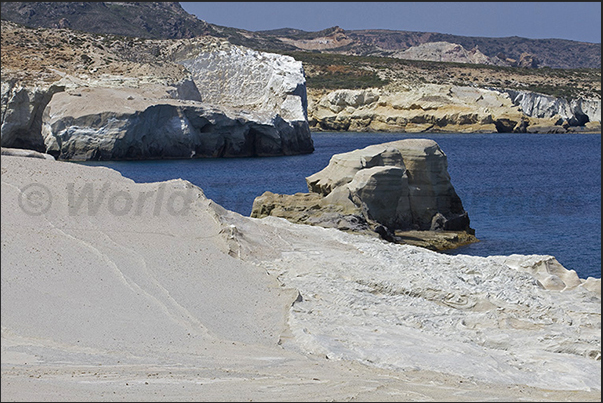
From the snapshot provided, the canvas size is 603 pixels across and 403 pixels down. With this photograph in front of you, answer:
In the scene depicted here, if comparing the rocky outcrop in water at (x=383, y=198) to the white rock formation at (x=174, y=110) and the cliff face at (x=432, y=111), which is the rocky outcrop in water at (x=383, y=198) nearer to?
the white rock formation at (x=174, y=110)

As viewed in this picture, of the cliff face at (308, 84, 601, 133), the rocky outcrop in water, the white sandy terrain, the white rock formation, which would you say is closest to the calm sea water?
the white rock formation

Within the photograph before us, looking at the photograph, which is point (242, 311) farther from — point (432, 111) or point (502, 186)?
point (432, 111)

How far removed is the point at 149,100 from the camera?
4006cm

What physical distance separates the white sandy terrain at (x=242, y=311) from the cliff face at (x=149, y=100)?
86.1 ft

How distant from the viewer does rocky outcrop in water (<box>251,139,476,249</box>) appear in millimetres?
18422

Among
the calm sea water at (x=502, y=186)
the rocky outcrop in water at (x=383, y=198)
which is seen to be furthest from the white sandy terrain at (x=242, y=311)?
the calm sea water at (x=502, y=186)

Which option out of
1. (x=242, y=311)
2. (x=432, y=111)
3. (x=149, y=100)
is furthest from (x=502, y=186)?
(x=432, y=111)

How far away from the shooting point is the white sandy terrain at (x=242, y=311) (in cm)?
707

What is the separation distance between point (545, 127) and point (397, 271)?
245ft

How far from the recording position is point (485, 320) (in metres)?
10.4

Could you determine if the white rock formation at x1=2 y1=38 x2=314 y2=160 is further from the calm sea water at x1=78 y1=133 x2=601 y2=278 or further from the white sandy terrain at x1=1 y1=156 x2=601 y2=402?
the white sandy terrain at x1=1 y1=156 x2=601 y2=402

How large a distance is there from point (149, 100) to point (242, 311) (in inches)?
1258

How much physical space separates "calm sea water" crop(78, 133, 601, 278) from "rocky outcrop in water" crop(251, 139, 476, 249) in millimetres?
1567

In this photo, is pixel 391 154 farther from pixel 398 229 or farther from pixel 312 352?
pixel 312 352
